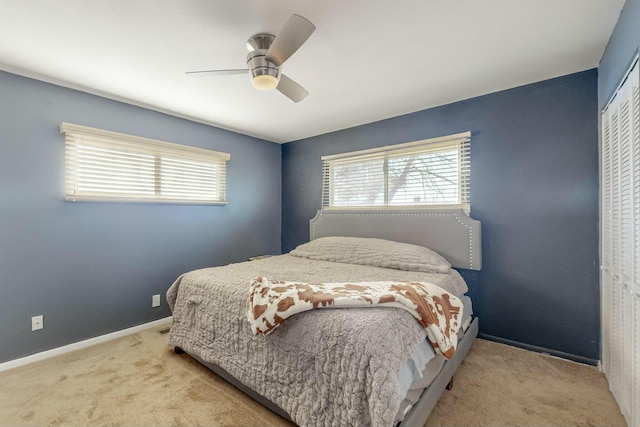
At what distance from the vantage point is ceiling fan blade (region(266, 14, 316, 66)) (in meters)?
1.44

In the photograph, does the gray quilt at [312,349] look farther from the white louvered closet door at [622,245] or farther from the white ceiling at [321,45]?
the white ceiling at [321,45]

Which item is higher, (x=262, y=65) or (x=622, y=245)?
(x=262, y=65)

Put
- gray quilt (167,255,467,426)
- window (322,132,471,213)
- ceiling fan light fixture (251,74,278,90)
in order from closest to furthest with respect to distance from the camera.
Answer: gray quilt (167,255,467,426)
ceiling fan light fixture (251,74,278,90)
window (322,132,471,213)

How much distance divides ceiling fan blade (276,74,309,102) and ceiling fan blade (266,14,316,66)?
0.84ft

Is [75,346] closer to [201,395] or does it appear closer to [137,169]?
[201,395]

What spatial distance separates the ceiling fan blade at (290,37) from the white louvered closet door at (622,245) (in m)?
1.66

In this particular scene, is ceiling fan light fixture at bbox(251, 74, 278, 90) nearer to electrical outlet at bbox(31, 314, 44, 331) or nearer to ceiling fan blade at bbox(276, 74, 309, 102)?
ceiling fan blade at bbox(276, 74, 309, 102)

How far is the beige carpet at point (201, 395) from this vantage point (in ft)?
5.36

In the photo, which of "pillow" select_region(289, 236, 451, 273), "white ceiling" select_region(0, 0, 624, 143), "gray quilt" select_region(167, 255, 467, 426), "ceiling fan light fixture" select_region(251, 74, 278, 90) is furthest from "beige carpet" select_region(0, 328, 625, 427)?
"white ceiling" select_region(0, 0, 624, 143)

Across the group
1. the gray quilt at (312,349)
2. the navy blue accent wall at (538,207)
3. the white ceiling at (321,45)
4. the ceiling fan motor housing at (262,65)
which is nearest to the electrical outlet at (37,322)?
the gray quilt at (312,349)

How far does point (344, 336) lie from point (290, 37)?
5.18 ft

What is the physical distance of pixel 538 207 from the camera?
2.46 m

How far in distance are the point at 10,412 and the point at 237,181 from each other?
2.83 m

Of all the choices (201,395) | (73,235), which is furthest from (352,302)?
(73,235)
